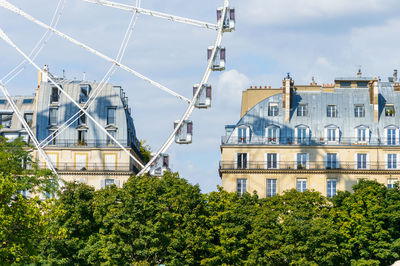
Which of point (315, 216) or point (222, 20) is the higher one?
point (222, 20)

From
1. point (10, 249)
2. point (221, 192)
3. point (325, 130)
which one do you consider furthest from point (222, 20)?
point (10, 249)

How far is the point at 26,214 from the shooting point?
64188mm

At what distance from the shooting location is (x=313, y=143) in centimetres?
10644

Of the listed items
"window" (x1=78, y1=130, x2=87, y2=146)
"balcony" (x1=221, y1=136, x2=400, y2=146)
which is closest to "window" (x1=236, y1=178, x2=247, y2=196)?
"balcony" (x1=221, y1=136, x2=400, y2=146)

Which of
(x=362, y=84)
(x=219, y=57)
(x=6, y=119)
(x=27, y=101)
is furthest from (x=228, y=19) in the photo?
(x=6, y=119)

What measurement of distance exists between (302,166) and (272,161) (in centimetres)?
290

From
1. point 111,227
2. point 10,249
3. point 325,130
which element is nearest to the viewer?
point 10,249

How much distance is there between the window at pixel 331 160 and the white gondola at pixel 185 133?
2222cm

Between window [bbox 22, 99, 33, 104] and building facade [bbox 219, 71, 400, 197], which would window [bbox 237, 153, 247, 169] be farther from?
window [bbox 22, 99, 33, 104]

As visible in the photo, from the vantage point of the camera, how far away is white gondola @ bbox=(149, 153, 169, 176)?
90.4 m

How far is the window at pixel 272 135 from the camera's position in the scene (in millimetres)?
106750

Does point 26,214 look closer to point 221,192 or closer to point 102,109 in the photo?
point 221,192

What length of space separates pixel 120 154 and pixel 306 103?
18.9 meters

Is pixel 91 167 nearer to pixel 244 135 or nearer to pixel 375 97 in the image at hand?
pixel 244 135
